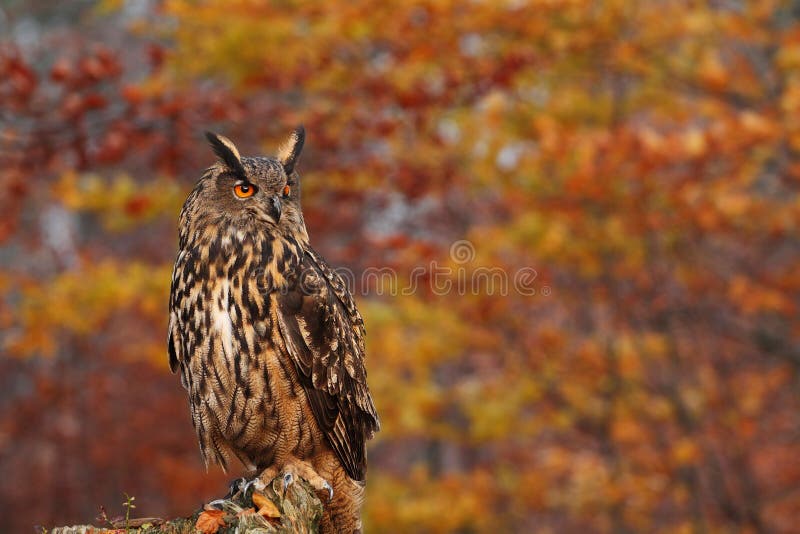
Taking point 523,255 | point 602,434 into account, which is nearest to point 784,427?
point 602,434

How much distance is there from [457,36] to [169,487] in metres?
7.19

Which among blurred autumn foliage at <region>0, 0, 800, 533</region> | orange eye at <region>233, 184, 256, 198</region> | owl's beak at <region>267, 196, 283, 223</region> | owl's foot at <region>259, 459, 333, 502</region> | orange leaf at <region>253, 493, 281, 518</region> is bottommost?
orange leaf at <region>253, 493, 281, 518</region>

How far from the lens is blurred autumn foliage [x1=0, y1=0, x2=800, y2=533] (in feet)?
20.8

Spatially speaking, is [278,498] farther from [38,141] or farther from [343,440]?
[38,141]

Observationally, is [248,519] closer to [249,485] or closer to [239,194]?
[249,485]

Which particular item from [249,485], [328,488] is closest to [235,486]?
[249,485]

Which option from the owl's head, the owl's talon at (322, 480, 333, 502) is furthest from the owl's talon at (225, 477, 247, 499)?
the owl's head

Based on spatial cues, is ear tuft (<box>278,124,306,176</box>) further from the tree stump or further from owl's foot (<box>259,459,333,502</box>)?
the tree stump

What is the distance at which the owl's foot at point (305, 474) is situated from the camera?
329 centimetres

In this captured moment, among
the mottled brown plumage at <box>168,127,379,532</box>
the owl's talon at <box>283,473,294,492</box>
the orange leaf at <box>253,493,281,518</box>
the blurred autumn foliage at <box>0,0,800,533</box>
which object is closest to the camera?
the orange leaf at <box>253,493,281,518</box>

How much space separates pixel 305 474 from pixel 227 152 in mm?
1329

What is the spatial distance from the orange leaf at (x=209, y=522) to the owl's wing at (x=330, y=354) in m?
0.87

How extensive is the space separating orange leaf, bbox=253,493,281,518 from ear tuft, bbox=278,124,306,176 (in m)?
1.47

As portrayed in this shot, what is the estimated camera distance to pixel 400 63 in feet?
21.2
